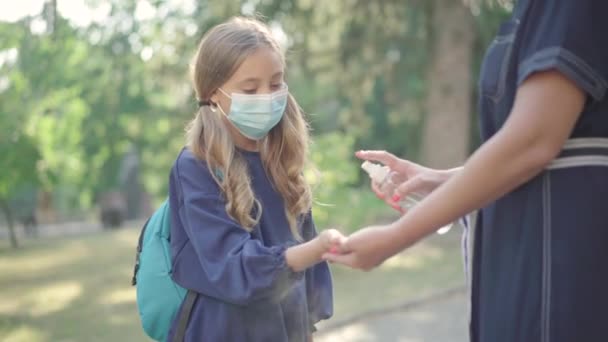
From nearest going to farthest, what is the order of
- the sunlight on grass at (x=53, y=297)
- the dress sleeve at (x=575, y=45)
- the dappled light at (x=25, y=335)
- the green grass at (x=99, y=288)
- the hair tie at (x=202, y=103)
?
the dress sleeve at (x=575, y=45) < the hair tie at (x=202, y=103) < the dappled light at (x=25, y=335) < the green grass at (x=99, y=288) < the sunlight on grass at (x=53, y=297)

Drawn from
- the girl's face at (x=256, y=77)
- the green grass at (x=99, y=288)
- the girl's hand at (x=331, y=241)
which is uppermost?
the girl's face at (x=256, y=77)

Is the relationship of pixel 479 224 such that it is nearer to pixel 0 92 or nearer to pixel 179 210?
pixel 179 210

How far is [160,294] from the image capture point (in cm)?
249

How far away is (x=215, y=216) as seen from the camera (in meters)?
2.40

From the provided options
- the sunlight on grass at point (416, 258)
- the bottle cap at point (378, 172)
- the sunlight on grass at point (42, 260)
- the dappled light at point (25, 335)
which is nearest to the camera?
the bottle cap at point (378, 172)

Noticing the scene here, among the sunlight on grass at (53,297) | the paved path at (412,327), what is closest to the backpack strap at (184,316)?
Result: the paved path at (412,327)

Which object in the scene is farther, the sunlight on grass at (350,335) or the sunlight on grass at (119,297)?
the sunlight on grass at (119,297)

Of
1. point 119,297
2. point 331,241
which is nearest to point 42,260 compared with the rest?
point 119,297

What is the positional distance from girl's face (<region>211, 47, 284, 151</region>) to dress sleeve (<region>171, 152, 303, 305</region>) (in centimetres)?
27

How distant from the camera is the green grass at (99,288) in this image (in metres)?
8.11

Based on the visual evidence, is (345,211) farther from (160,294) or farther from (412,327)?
(160,294)

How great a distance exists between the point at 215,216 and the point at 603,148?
1.14m

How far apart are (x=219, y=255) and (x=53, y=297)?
327 inches

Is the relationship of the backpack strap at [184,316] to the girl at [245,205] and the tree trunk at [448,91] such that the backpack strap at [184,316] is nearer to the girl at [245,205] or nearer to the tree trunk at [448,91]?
the girl at [245,205]
